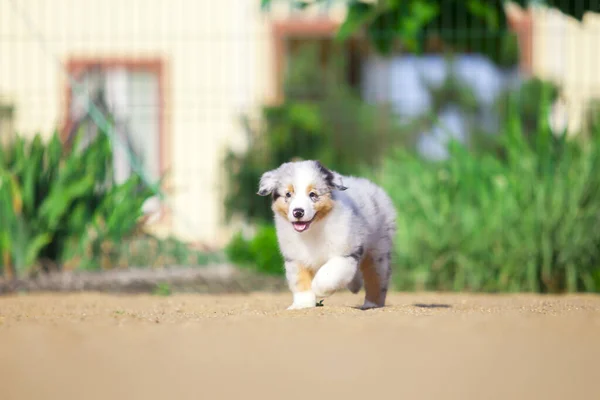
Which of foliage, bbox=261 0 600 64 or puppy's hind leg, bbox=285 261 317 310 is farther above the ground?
foliage, bbox=261 0 600 64

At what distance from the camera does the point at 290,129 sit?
12.8 meters

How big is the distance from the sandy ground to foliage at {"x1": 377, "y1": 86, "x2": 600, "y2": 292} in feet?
10.6

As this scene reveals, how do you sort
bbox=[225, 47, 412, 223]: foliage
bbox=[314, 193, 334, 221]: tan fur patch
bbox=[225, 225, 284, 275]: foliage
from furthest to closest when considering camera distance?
bbox=[225, 47, 412, 223]: foliage < bbox=[225, 225, 284, 275]: foliage < bbox=[314, 193, 334, 221]: tan fur patch

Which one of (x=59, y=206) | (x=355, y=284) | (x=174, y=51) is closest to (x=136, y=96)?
(x=174, y=51)

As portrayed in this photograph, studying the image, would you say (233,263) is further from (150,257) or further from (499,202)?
(499,202)

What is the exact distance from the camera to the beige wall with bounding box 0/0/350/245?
14.0 metres

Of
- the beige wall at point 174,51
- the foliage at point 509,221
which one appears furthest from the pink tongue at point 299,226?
the beige wall at point 174,51

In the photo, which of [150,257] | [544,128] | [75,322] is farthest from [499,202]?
[75,322]

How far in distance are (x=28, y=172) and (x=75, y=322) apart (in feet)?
11.4

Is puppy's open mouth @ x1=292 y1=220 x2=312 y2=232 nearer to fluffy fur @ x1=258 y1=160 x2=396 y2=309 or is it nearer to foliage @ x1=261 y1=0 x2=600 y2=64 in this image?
fluffy fur @ x1=258 y1=160 x2=396 y2=309

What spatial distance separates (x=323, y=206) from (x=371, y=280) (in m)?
0.78

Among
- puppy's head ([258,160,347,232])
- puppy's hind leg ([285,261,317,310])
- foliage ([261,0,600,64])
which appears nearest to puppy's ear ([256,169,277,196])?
puppy's head ([258,160,347,232])

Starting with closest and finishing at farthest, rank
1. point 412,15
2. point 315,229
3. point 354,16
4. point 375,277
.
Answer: point 315,229 → point 375,277 → point 354,16 → point 412,15

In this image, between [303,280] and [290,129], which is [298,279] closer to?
[303,280]
